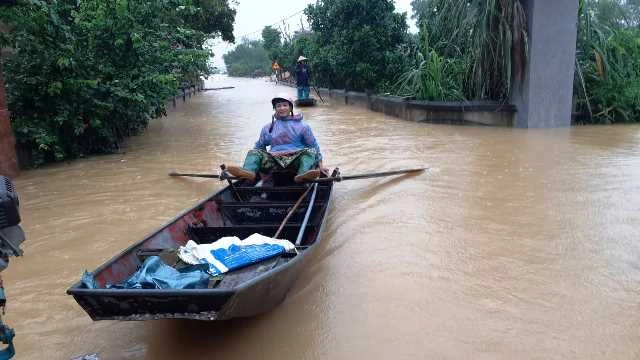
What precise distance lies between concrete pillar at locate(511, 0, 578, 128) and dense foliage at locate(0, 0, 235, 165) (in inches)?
247

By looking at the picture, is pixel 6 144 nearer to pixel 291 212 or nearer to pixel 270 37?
pixel 291 212

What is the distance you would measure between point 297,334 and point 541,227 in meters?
2.57

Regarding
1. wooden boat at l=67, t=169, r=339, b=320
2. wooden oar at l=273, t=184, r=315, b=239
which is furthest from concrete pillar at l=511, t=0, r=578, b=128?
wooden boat at l=67, t=169, r=339, b=320

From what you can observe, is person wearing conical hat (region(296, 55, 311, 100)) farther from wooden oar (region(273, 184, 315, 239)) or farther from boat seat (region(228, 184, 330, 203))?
wooden oar (region(273, 184, 315, 239))

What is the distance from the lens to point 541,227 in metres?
4.52

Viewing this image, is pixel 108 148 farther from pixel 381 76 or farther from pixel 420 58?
pixel 381 76

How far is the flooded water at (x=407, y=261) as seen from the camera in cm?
285

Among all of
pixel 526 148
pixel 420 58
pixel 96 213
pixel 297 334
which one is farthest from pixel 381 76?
pixel 297 334

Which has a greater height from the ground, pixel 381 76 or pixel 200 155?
pixel 381 76

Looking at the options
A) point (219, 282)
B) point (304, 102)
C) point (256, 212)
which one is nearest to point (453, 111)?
point (304, 102)

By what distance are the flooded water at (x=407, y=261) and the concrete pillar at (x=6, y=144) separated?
24 centimetres

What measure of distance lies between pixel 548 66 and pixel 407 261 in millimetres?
7901

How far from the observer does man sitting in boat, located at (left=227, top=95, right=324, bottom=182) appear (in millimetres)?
5336

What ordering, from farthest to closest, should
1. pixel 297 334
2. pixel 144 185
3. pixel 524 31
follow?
pixel 524 31
pixel 144 185
pixel 297 334
